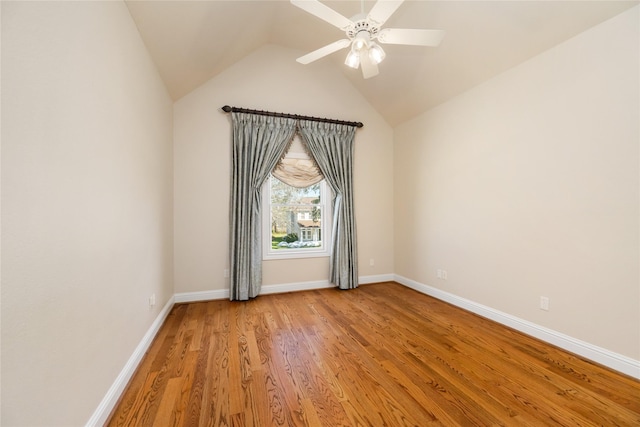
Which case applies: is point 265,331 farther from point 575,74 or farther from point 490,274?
point 575,74

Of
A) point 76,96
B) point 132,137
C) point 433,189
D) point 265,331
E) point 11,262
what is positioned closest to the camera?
point 11,262

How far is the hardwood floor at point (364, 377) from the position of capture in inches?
60.0

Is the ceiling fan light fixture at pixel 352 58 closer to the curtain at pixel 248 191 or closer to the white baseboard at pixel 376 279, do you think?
the curtain at pixel 248 191

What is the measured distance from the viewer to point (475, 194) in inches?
122

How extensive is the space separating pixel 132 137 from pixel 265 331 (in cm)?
206

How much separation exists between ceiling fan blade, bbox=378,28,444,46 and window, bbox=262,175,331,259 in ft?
7.61

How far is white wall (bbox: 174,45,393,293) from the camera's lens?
11.4 feet

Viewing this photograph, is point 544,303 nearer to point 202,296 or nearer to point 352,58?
point 352,58

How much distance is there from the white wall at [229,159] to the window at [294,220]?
177 millimetres

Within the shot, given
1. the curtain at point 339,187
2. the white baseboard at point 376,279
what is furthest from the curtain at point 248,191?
the white baseboard at point 376,279

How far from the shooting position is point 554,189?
236 centimetres

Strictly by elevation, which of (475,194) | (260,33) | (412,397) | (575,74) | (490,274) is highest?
(260,33)

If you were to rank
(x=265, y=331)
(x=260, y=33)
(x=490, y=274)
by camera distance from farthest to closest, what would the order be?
1. (x=260, y=33)
2. (x=490, y=274)
3. (x=265, y=331)

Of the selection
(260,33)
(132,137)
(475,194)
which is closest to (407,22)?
(260,33)
